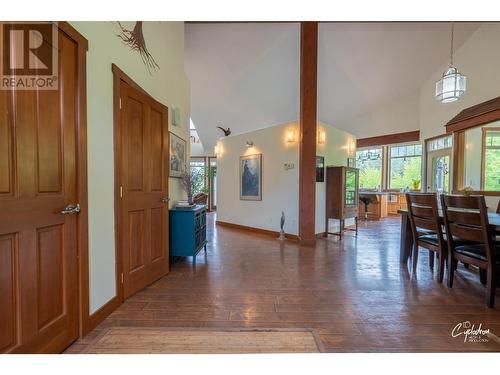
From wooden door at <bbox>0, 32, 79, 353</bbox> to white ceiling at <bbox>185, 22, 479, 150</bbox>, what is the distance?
4.83 metres

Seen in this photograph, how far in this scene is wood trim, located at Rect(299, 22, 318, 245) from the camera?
4.29 m

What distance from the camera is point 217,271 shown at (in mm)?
2996

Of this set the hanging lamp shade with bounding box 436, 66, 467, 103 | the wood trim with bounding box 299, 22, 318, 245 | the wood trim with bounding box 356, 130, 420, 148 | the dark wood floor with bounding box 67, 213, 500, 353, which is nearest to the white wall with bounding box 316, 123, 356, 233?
the wood trim with bounding box 299, 22, 318, 245

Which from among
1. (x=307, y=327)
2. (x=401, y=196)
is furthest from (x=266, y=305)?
(x=401, y=196)

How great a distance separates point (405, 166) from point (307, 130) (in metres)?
5.37

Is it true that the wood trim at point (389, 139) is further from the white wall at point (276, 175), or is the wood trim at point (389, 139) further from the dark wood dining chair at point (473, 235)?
the dark wood dining chair at point (473, 235)

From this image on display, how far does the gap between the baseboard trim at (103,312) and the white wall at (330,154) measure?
3.91 metres

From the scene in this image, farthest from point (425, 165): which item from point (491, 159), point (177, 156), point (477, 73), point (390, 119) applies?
point (177, 156)

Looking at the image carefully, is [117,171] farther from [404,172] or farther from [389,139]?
[404,172]

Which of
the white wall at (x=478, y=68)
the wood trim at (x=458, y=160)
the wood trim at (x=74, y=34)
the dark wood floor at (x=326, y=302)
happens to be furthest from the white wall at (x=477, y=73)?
the wood trim at (x=74, y=34)

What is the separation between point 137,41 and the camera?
2.41 metres
